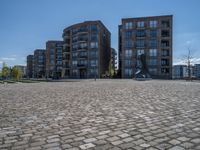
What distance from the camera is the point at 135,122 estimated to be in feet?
18.1

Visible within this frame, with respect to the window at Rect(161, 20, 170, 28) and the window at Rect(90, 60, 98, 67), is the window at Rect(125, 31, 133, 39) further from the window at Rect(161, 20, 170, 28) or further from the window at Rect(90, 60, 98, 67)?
the window at Rect(90, 60, 98, 67)

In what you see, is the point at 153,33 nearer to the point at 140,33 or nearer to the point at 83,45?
the point at 140,33

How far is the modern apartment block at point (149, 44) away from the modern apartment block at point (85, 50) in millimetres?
10114

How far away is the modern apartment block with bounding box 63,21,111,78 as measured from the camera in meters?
77.8

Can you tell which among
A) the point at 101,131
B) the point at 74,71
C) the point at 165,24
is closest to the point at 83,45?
the point at 74,71

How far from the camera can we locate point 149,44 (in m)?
73.8

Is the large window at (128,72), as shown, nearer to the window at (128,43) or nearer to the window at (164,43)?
the window at (128,43)

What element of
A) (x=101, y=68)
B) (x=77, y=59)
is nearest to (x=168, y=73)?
(x=101, y=68)

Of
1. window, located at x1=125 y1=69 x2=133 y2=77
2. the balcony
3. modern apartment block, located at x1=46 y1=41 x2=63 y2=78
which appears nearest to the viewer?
the balcony

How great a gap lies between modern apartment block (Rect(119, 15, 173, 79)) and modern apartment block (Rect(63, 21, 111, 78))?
10.1m

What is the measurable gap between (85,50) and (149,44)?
24.8 m

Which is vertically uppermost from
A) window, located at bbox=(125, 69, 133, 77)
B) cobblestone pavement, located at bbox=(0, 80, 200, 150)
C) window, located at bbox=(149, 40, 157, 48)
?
window, located at bbox=(149, 40, 157, 48)

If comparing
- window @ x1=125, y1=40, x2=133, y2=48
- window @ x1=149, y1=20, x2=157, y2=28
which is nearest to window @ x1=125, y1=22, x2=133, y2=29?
window @ x1=125, y1=40, x2=133, y2=48

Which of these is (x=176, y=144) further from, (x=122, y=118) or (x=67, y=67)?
(x=67, y=67)
